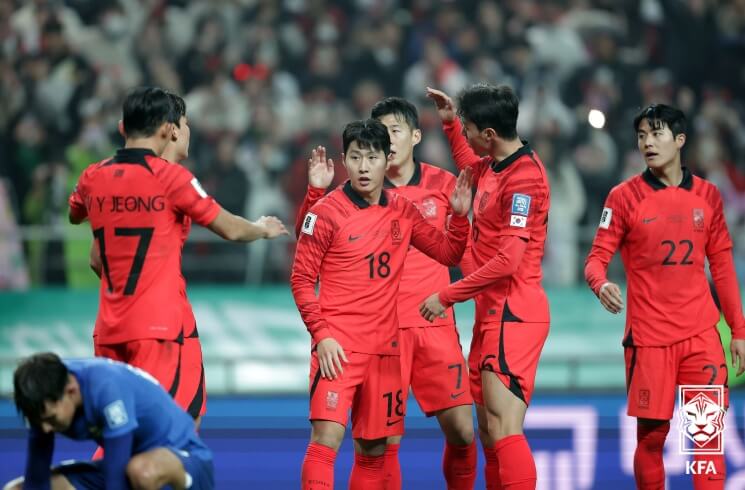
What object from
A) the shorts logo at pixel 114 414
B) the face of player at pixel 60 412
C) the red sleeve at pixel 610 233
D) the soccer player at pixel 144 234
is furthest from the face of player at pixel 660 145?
the face of player at pixel 60 412

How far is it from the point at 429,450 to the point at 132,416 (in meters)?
2.83

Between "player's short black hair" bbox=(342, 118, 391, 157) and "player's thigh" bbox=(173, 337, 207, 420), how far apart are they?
1046 mm

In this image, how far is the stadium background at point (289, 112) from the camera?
7.90 metres

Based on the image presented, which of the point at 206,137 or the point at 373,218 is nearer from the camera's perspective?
the point at 373,218

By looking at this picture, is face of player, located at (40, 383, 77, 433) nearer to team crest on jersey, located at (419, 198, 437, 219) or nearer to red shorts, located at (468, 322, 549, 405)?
red shorts, located at (468, 322, 549, 405)

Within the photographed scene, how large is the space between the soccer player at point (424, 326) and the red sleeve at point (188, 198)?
0.70 meters

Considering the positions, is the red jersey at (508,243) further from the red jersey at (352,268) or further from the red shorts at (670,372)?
the red shorts at (670,372)

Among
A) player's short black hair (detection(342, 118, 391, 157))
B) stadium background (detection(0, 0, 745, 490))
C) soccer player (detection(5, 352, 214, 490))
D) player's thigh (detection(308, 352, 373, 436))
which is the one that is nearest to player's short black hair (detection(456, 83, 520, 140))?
player's short black hair (detection(342, 118, 391, 157))

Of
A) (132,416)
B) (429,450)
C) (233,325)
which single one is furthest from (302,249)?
(233,325)

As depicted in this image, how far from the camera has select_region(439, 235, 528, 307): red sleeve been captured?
457 cm

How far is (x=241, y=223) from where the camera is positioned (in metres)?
4.33

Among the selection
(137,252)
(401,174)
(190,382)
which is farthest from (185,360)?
(401,174)

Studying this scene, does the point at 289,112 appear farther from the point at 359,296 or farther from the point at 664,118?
the point at 359,296

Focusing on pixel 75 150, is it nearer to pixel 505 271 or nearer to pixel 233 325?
pixel 233 325
